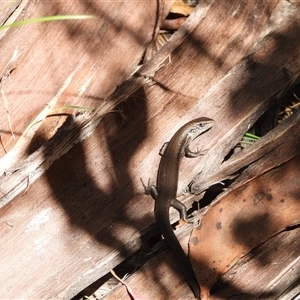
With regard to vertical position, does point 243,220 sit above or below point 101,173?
below

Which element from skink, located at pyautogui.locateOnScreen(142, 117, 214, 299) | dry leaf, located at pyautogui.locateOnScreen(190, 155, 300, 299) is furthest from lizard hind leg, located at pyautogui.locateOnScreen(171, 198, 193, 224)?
dry leaf, located at pyautogui.locateOnScreen(190, 155, 300, 299)

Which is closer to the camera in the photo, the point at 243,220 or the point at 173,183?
the point at 243,220

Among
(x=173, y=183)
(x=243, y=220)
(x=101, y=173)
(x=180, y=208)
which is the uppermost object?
(x=101, y=173)

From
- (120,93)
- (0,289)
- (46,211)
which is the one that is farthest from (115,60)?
(0,289)

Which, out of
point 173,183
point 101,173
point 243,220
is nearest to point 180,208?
point 173,183

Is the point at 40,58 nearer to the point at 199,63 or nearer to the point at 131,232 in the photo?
the point at 199,63

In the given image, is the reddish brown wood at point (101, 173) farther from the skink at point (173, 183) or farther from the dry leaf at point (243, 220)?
the dry leaf at point (243, 220)

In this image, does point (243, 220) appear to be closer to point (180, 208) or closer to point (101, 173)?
point (180, 208)

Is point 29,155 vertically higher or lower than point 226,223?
higher
